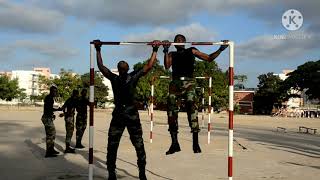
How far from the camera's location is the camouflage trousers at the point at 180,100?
8281 millimetres

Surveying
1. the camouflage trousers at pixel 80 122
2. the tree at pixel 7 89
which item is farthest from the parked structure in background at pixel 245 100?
the camouflage trousers at pixel 80 122

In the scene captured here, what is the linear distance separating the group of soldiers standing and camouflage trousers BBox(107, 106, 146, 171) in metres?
6.23

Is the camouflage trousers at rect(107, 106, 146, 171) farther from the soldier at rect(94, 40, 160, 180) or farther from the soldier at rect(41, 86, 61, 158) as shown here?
the soldier at rect(41, 86, 61, 158)

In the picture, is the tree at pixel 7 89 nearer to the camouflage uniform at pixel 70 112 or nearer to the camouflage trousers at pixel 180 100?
the camouflage uniform at pixel 70 112

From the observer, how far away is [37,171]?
39.5 feet

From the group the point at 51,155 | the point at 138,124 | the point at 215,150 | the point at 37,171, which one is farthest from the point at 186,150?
the point at 138,124

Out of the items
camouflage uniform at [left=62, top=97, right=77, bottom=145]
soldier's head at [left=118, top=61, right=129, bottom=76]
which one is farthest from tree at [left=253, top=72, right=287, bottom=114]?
soldier's head at [left=118, top=61, right=129, bottom=76]

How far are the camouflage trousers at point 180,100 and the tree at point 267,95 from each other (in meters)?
98.3

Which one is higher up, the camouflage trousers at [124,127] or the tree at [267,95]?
the tree at [267,95]

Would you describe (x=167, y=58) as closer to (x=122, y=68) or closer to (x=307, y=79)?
(x=122, y=68)

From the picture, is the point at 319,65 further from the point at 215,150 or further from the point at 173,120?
the point at 173,120

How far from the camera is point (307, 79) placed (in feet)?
303

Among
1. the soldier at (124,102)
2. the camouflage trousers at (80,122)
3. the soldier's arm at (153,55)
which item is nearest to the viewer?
the soldier's arm at (153,55)

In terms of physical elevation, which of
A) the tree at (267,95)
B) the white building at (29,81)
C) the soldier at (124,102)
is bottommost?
the soldier at (124,102)
